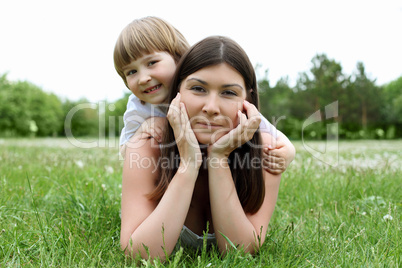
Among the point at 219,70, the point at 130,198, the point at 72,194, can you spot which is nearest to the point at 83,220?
the point at 72,194

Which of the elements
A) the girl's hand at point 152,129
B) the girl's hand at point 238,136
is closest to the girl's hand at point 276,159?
the girl's hand at point 238,136

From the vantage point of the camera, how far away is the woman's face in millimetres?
2156

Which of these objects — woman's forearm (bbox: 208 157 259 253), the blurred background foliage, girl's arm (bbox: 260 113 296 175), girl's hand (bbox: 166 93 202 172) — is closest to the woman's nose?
girl's hand (bbox: 166 93 202 172)

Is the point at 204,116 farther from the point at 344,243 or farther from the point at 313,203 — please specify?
the point at 313,203

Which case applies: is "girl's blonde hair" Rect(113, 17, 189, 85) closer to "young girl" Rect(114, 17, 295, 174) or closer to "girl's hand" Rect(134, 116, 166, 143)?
"young girl" Rect(114, 17, 295, 174)

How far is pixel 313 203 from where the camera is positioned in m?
3.59

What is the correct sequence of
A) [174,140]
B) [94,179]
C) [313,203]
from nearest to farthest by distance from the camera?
[174,140] < [313,203] < [94,179]

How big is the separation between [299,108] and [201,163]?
140ft

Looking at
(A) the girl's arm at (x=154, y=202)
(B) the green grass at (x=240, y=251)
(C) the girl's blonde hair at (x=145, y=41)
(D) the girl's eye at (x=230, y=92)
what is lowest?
(B) the green grass at (x=240, y=251)

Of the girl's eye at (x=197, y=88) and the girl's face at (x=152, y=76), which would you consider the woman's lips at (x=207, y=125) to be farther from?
the girl's face at (x=152, y=76)

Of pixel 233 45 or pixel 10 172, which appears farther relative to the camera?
pixel 10 172

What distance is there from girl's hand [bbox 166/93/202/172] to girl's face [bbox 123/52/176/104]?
51 centimetres

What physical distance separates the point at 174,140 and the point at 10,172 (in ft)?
9.21

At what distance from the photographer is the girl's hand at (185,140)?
84.8 inches
